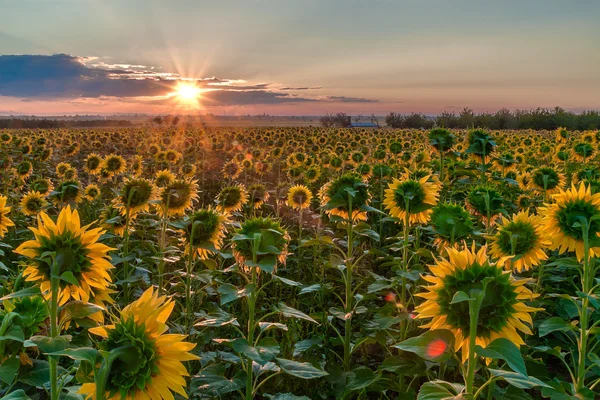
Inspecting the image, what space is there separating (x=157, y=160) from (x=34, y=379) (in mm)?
8839

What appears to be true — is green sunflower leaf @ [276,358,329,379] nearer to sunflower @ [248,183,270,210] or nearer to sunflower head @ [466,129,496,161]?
sunflower @ [248,183,270,210]

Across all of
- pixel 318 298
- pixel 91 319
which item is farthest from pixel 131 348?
pixel 318 298

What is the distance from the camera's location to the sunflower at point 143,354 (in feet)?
4.09

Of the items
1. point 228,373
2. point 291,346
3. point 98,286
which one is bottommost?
point 228,373

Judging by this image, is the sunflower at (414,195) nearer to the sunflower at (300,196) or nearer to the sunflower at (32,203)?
the sunflower at (300,196)

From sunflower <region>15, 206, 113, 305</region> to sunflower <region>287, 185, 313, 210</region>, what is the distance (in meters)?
4.17

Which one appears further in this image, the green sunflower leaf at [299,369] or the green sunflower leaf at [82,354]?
the green sunflower leaf at [299,369]

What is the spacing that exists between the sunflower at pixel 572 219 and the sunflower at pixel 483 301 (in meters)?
1.29

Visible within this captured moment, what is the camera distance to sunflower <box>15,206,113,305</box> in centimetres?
156

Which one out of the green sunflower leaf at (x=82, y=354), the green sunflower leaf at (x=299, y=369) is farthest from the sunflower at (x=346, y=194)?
the green sunflower leaf at (x=82, y=354)

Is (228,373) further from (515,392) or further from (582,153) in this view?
(582,153)

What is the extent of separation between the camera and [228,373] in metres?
3.48

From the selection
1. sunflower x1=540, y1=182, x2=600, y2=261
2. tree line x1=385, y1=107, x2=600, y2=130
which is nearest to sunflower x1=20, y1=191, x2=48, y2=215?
sunflower x1=540, y1=182, x2=600, y2=261

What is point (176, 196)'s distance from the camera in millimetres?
3807
